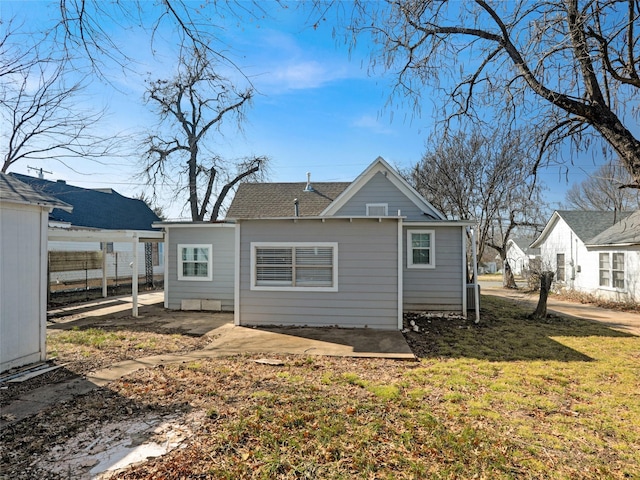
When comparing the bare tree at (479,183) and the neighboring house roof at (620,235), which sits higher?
the bare tree at (479,183)

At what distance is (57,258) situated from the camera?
1420cm

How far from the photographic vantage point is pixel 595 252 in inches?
603

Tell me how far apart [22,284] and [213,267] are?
5.80m

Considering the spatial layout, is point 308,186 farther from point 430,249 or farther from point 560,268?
point 560,268

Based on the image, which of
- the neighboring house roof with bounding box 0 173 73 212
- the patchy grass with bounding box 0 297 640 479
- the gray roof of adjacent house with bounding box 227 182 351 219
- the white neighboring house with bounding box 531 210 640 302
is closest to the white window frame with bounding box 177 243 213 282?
the gray roof of adjacent house with bounding box 227 182 351 219

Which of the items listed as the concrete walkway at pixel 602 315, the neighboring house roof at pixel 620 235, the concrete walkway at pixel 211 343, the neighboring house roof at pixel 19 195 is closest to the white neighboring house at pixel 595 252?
the neighboring house roof at pixel 620 235

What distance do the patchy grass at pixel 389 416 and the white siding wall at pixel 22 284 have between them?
194 centimetres

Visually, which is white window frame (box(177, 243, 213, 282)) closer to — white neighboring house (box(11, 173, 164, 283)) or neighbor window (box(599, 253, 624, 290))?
white neighboring house (box(11, 173, 164, 283))

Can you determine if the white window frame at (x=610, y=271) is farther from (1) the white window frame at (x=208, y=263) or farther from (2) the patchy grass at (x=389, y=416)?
(1) the white window frame at (x=208, y=263)

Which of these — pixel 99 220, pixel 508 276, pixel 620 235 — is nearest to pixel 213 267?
pixel 99 220

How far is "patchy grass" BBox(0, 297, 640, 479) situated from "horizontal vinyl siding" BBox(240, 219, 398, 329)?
6.41ft

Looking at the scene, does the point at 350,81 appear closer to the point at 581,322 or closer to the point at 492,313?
the point at 492,313

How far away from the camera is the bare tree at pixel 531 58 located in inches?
180

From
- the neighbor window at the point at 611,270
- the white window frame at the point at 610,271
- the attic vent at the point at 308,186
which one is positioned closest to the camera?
the white window frame at the point at 610,271
